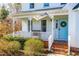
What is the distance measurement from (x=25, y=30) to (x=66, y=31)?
0.48 meters

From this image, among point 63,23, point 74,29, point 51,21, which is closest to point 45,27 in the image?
point 51,21

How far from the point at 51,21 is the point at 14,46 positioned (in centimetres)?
52

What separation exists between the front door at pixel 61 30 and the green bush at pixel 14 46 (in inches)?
18.0

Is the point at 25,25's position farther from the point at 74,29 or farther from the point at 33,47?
the point at 74,29

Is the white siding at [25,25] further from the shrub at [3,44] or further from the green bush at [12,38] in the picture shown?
the shrub at [3,44]

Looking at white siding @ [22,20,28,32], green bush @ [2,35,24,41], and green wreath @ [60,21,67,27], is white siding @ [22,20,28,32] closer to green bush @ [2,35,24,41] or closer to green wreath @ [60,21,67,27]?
green bush @ [2,35,24,41]

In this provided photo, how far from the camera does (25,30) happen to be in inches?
121

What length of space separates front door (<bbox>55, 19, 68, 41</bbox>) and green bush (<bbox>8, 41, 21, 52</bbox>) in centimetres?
46

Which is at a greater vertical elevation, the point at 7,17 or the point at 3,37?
→ the point at 7,17

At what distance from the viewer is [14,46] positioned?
9.99 ft

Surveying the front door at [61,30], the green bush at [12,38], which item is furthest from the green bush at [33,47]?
the front door at [61,30]

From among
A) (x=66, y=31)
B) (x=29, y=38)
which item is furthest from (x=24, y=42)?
(x=66, y=31)

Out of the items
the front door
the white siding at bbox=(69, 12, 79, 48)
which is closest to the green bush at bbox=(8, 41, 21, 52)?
the front door

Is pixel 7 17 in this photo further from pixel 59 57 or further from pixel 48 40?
pixel 59 57
